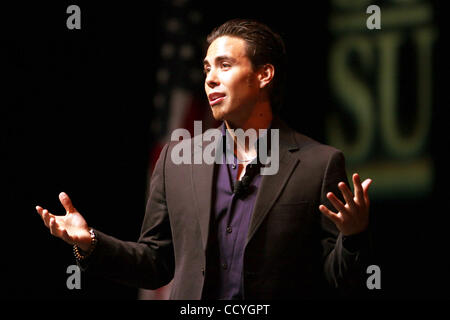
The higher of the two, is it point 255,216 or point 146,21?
point 146,21

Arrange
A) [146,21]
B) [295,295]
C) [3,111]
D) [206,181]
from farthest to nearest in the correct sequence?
[146,21]
[3,111]
[206,181]
[295,295]

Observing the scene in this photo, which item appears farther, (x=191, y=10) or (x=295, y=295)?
(x=191, y=10)

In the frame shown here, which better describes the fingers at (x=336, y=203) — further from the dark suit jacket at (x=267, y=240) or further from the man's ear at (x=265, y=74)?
the man's ear at (x=265, y=74)

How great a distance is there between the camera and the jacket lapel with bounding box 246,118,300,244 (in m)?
2.07

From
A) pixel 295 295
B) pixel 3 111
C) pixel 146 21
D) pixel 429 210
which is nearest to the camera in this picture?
pixel 295 295

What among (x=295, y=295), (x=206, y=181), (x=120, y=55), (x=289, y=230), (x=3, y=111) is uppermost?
(x=120, y=55)

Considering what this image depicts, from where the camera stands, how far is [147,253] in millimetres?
2268

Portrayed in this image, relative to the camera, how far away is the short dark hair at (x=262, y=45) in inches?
92.0

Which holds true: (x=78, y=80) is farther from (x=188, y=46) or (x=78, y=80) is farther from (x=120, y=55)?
(x=188, y=46)

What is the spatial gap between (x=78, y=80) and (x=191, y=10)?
0.75 metres

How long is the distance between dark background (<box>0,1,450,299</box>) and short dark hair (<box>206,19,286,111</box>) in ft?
2.77

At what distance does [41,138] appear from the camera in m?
3.47

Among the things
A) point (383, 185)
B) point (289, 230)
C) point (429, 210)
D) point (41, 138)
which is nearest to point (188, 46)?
point (41, 138)

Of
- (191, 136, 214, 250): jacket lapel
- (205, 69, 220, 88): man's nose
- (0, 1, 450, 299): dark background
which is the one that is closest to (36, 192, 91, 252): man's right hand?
(191, 136, 214, 250): jacket lapel
